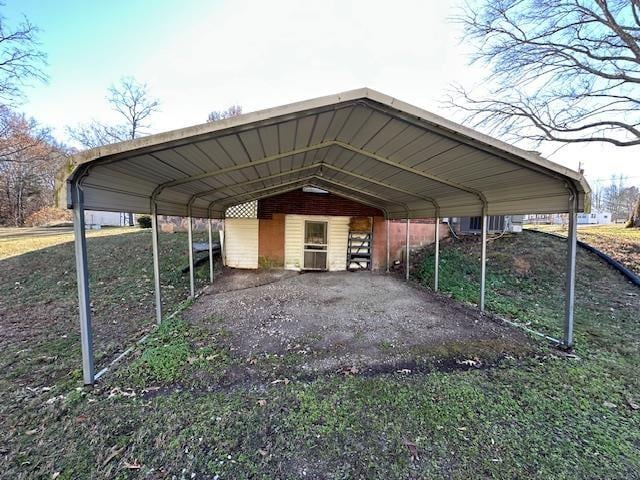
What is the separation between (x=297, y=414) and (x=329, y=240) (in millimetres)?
7454

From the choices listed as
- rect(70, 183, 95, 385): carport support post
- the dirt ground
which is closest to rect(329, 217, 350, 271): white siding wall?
the dirt ground

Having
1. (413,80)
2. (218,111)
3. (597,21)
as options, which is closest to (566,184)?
(413,80)

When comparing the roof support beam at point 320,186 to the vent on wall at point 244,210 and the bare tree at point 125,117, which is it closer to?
the vent on wall at point 244,210

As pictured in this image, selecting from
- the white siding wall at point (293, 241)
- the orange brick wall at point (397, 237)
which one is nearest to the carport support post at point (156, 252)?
the white siding wall at point (293, 241)

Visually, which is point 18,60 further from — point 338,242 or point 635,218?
point 635,218

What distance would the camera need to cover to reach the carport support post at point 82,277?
2.59 m

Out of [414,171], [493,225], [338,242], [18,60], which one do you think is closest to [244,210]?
[338,242]

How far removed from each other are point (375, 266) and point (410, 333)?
18.9ft

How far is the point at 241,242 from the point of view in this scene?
373 inches

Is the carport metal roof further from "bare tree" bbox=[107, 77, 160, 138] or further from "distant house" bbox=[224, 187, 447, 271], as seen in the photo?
"bare tree" bbox=[107, 77, 160, 138]

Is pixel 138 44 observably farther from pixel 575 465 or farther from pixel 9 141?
pixel 9 141

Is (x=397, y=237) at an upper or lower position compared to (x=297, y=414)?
upper

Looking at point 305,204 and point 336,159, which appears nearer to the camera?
point 336,159

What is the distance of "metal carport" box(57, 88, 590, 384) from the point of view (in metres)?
2.71
